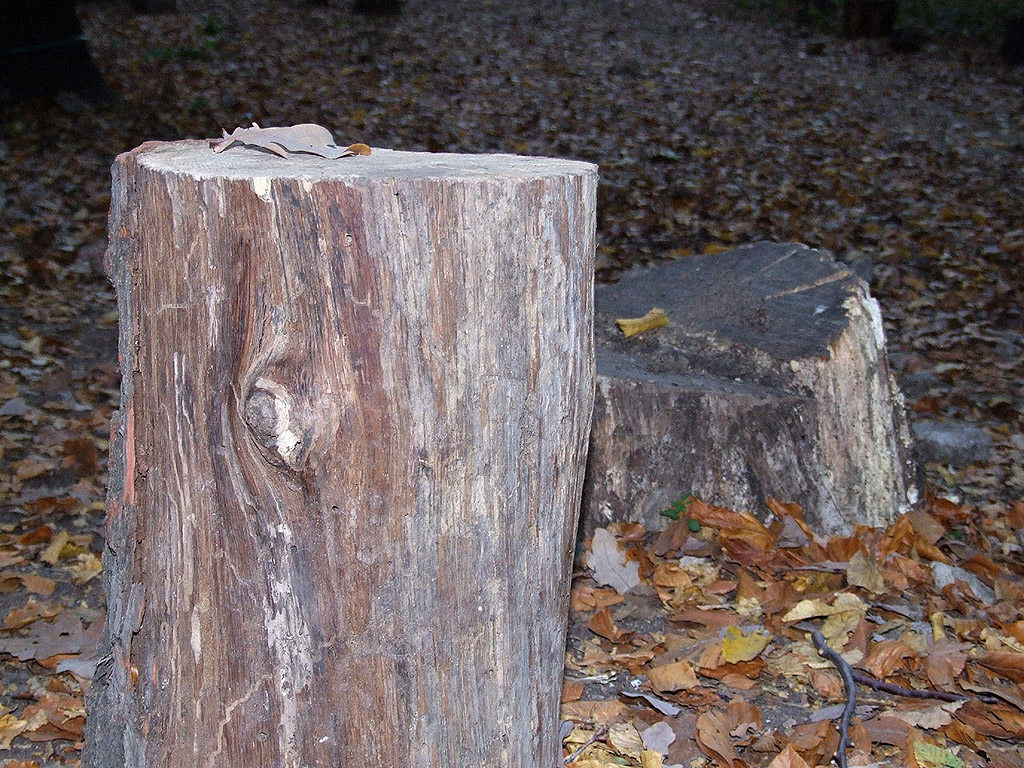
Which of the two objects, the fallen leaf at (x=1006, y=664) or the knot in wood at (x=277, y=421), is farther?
the fallen leaf at (x=1006, y=664)

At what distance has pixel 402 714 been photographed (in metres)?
1.65

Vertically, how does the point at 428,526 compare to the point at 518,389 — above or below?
below

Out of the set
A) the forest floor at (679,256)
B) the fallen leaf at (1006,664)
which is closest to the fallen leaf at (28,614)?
the forest floor at (679,256)

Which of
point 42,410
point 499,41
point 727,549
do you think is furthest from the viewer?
point 499,41

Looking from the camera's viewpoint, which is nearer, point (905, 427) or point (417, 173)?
point (417, 173)

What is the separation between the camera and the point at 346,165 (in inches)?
66.5

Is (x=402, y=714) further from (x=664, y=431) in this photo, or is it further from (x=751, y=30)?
(x=751, y=30)

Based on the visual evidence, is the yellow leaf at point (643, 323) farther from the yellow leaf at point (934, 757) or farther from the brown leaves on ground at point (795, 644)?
the yellow leaf at point (934, 757)

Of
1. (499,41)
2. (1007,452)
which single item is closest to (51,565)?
(1007,452)

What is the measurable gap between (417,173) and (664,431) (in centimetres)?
170

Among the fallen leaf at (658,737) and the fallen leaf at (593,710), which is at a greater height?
the fallen leaf at (658,737)

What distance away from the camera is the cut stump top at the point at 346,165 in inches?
60.5

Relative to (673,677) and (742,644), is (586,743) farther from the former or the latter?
(742,644)

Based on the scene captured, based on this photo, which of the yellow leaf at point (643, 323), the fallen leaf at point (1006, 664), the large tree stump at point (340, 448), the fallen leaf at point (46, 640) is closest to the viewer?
the large tree stump at point (340, 448)
